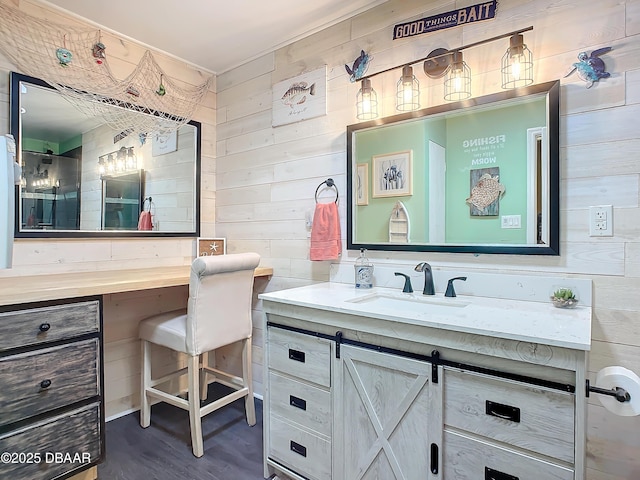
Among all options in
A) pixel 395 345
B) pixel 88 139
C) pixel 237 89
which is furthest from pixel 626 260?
pixel 88 139

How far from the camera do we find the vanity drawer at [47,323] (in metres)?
1.42

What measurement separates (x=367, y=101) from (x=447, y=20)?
0.52 metres

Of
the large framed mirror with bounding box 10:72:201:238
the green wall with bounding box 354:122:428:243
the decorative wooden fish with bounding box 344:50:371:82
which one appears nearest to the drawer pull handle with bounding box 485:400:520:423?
the green wall with bounding box 354:122:428:243

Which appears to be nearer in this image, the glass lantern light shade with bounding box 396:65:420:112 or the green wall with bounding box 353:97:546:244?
the green wall with bounding box 353:97:546:244

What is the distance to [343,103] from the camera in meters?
2.12

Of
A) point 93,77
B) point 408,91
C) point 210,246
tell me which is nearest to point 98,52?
point 93,77

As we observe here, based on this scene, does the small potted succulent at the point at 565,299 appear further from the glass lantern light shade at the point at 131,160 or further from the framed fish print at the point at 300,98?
the glass lantern light shade at the point at 131,160

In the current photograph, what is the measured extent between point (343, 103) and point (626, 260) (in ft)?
5.08

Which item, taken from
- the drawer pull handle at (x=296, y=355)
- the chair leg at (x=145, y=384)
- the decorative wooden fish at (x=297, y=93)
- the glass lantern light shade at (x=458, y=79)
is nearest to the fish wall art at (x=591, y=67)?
the glass lantern light shade at (x=458, y=79)

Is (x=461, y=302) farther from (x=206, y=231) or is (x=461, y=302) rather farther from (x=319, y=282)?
(x=206, y=231)

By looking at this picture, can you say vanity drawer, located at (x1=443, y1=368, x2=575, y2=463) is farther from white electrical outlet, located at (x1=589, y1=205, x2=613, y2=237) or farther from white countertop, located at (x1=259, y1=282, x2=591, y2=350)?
white electrical outlet, located at (x1=589, y1=205, x2=613, y2=237)

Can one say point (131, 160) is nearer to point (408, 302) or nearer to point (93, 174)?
point (93, 174)

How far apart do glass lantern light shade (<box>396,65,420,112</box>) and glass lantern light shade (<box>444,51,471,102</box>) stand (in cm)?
17

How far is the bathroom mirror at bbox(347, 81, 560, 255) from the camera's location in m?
1.50
